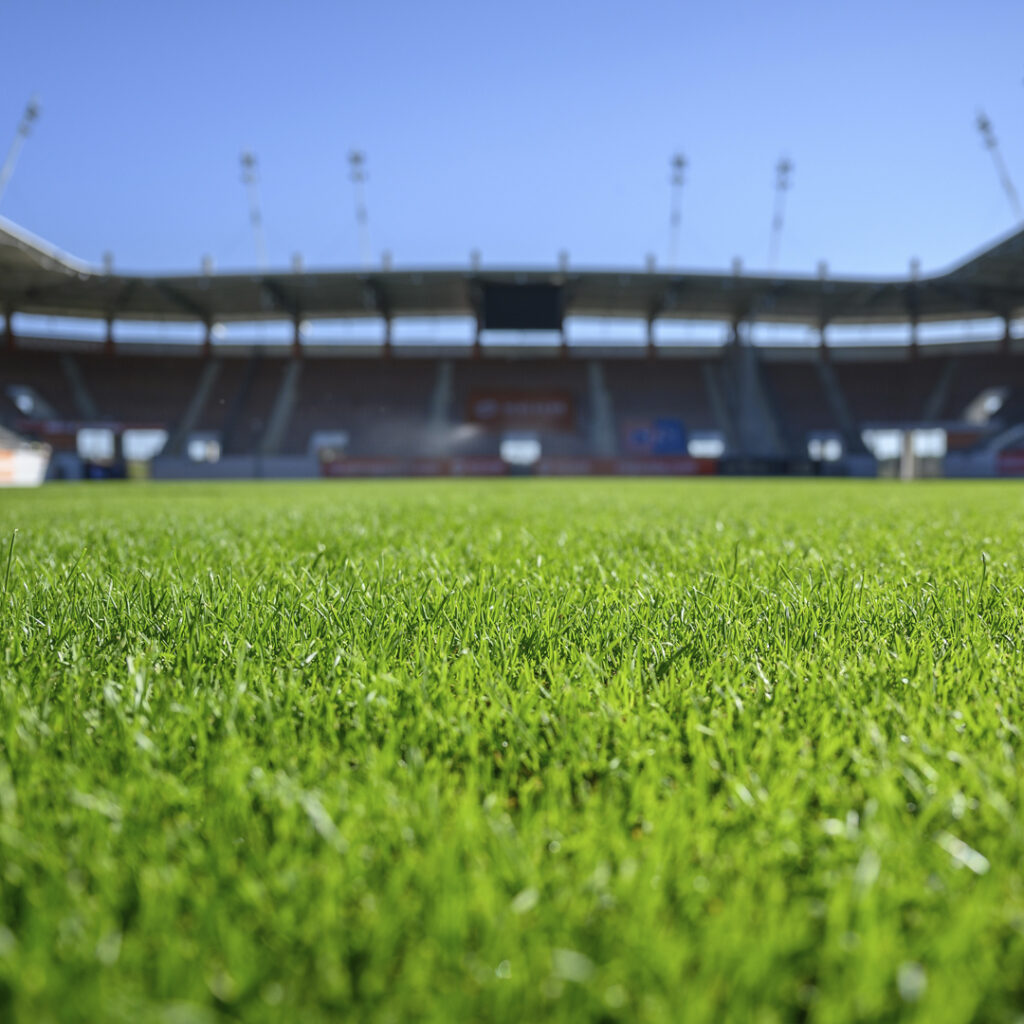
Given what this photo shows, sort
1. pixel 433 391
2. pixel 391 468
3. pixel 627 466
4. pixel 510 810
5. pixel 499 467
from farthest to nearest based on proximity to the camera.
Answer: pixel 433 391, pixel 499 467, pixel 391 468, pixel 627 466, pixel 510 810

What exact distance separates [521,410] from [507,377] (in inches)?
79.8

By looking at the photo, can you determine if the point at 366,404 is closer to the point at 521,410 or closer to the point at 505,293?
the point at 521,410

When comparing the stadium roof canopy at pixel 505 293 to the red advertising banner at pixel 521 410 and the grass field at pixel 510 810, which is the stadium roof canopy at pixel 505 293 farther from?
the grass field at pixel 510 810

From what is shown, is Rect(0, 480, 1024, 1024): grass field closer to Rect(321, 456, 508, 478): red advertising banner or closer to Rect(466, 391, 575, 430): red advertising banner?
Rect(321, 456, 508, 478): red advertising banner

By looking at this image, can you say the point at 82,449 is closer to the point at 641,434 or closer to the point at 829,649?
the point at 641,434

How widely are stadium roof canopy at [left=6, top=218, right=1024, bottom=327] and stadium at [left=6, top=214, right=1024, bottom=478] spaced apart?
0.42 ft

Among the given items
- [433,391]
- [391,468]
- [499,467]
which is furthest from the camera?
[433,391]

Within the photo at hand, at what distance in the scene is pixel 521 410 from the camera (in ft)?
113

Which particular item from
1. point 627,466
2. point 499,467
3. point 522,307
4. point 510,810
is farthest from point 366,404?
→ point 510,810

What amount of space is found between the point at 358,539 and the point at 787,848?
10.0 feet

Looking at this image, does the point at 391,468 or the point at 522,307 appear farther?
the point at 522,307

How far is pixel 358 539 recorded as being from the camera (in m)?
3.57

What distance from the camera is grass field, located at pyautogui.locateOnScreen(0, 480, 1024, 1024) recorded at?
20.7 inches

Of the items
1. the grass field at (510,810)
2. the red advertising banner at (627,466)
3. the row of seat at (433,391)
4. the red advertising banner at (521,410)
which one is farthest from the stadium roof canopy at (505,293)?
the grass field at (510,810)
